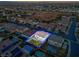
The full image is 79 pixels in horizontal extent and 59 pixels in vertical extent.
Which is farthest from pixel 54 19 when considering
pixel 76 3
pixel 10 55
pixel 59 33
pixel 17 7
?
pixel 10 55

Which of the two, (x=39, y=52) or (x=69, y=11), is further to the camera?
(x=69, y=11)

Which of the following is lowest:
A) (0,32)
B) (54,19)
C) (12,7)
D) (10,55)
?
(10,55)

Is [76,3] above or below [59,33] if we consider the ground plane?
above

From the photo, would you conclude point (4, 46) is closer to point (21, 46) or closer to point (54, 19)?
point (21, 46)

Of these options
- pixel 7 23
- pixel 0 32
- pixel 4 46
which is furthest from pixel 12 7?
pixel 4 46

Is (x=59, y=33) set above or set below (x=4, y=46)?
above

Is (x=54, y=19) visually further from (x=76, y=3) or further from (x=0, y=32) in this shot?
(x=0, y=32)
